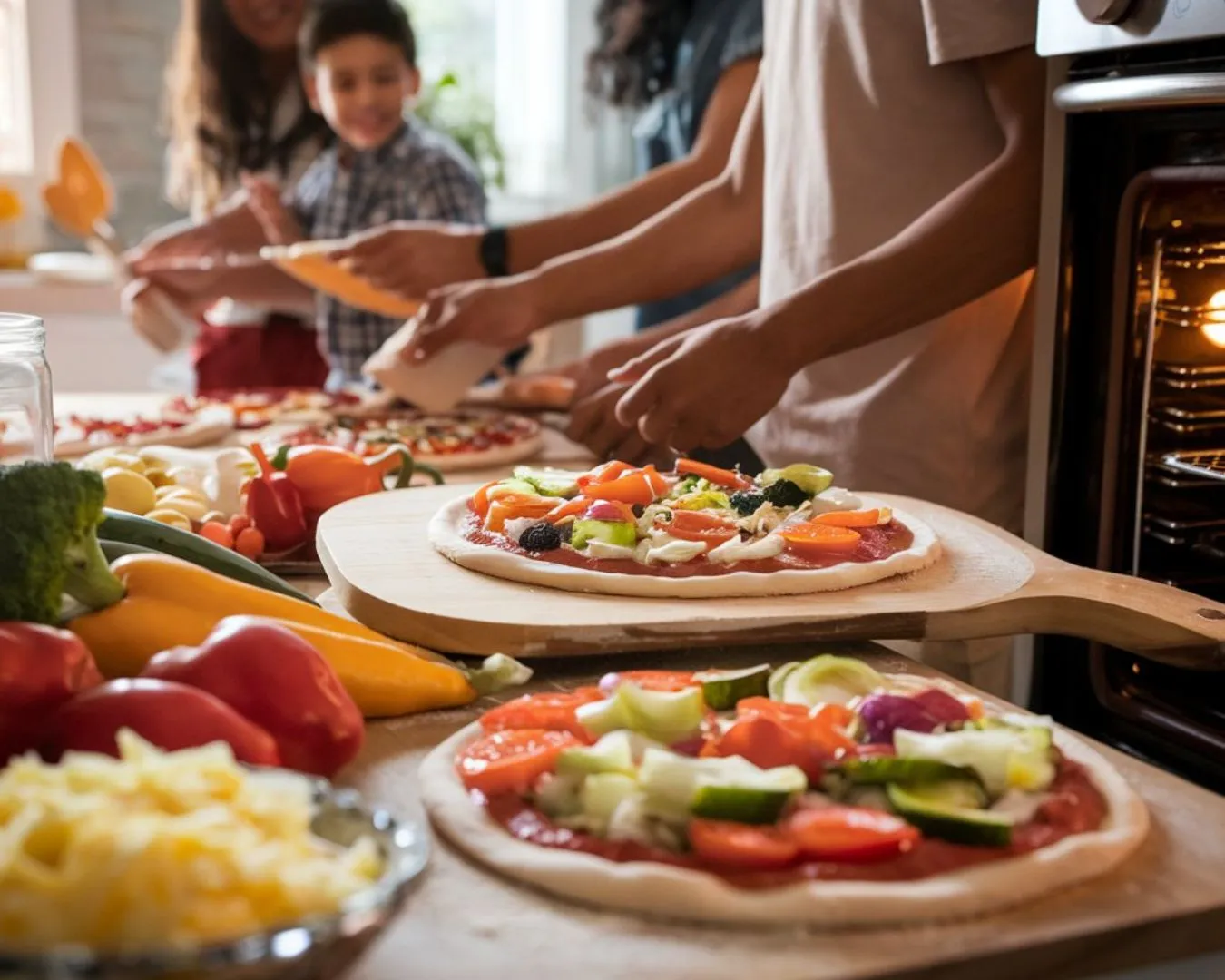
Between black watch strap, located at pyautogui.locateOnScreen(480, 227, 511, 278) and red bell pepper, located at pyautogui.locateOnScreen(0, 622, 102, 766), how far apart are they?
2.15m

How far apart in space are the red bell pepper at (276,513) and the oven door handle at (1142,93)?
98 centimetres

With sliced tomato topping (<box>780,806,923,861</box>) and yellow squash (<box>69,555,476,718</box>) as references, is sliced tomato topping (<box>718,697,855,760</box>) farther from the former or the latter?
yellow squash (<box>69,555,476,718</box>)

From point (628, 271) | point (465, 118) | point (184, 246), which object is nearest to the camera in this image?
point (628, 271)

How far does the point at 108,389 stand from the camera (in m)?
5.40

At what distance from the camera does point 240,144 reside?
4379mm

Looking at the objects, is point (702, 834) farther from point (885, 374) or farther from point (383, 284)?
point (383, 284)

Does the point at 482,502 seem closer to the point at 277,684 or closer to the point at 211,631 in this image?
the point at 211,631

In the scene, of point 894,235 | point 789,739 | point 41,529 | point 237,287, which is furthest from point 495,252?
point 789,739

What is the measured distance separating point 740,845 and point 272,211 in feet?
10.6

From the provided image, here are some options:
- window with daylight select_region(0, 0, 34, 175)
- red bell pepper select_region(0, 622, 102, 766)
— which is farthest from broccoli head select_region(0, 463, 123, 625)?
window with daylight select_region(0, 0, 34, 175)

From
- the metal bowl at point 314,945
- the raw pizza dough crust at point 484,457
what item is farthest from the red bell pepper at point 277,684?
the raw pizza dough crust at point 484,457

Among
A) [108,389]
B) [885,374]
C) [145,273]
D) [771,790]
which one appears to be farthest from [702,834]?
[108,389]

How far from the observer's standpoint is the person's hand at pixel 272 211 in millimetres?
3807

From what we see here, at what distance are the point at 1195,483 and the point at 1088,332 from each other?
0.21 meters
